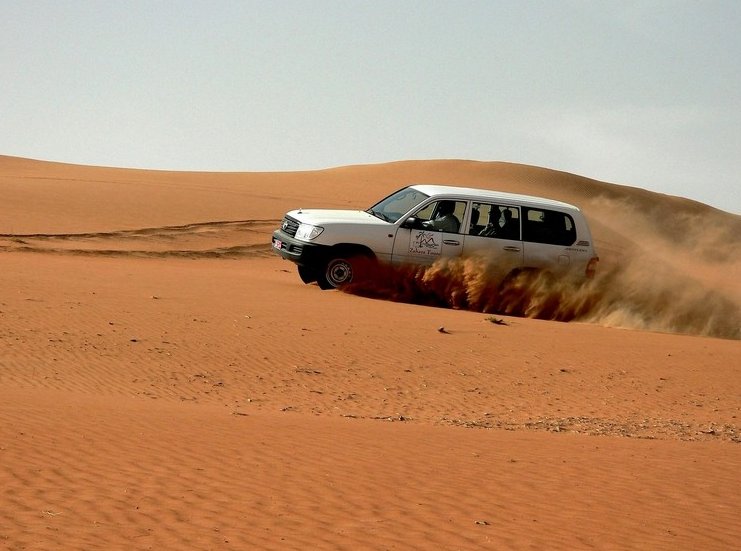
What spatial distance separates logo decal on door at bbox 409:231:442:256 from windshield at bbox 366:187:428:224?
1.52 feet

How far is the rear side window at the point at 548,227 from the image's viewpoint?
15531 mm

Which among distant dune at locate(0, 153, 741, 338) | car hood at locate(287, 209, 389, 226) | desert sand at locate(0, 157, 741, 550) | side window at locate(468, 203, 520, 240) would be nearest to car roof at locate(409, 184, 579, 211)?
side window at locate(468, 203, 520, 240)

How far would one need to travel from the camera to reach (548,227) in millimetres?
15617

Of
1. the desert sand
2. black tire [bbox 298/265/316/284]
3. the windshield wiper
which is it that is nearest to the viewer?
the desert sand

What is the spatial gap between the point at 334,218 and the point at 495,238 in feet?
8.10

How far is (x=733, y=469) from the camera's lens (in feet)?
26.3

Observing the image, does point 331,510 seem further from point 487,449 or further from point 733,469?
point 733,469

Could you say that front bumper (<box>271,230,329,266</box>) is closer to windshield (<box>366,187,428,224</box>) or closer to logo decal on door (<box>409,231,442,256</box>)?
windshield (<box>366,187,428,224</box>)

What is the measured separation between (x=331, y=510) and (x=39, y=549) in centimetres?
175

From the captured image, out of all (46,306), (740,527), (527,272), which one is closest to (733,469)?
(740,527)

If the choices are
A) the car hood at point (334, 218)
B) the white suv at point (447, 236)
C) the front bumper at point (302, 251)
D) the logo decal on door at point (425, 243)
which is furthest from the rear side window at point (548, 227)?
the front bumper at point (302, 251)

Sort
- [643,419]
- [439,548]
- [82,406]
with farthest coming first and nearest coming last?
[643,419] → [82,406] → [439,548]

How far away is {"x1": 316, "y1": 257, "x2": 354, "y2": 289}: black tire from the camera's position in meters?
15.7

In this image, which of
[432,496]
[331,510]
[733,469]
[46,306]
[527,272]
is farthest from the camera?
[527,272]
